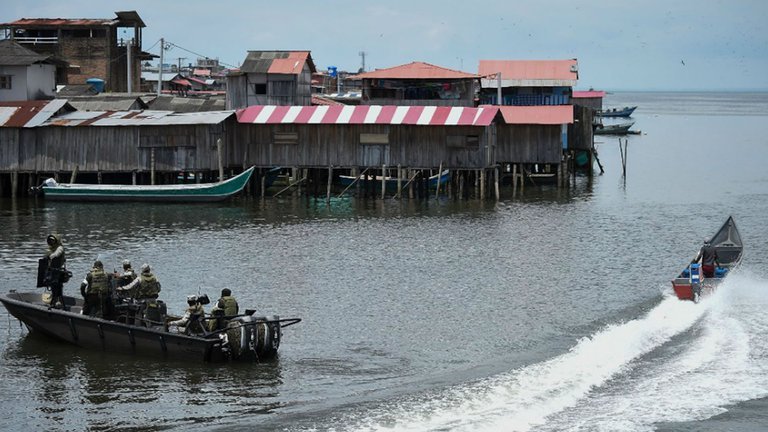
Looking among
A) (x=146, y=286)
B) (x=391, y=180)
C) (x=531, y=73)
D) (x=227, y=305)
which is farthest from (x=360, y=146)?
(x=227, y=305)

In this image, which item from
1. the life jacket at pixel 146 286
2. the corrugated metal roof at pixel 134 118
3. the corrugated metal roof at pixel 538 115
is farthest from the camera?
the corrugated metal roof at pixel 538 115

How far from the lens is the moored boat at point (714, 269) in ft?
91.7

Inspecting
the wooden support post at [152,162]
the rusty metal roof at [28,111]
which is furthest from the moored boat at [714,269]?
the rusty metal roof at [28,111]

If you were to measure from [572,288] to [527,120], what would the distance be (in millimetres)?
27278

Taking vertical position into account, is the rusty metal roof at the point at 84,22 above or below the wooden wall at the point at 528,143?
above

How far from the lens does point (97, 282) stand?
75.7 feet

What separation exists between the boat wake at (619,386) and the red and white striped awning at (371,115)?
26.3 metres

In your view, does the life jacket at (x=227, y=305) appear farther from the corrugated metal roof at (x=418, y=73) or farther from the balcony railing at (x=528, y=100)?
the balcony railing at (x=528, y=100)

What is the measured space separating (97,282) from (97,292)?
0.26 meters

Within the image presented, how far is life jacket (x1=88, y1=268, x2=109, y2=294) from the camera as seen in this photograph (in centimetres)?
2298

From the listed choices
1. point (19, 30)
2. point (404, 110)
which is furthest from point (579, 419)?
point (19, 30)

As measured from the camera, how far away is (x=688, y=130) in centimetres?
12962

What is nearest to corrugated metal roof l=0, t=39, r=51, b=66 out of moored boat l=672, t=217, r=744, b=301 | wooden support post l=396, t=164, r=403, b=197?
wooden support post l=396, t=164, r=403, b=197

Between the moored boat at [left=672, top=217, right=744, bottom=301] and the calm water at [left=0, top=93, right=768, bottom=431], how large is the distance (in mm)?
423
